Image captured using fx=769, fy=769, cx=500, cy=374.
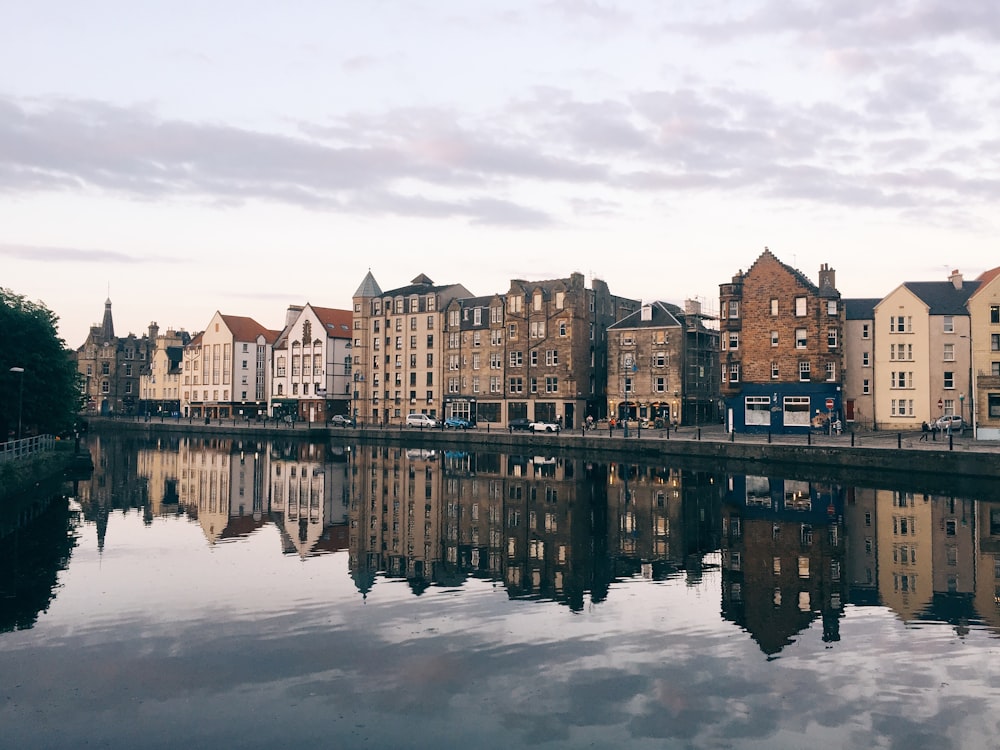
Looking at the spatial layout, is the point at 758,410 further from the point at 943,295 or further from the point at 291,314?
the point at 291,314

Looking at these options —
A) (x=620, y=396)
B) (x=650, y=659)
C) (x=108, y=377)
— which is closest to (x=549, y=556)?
(x=650, y=659)

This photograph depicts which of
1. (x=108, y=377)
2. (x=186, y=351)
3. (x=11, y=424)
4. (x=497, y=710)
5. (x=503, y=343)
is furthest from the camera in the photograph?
(x=108, y=377)

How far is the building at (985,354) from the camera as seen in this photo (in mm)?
70250

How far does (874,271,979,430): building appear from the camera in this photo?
74.1 meters

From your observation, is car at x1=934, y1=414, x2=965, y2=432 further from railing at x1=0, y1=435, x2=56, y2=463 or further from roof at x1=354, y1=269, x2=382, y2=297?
roof at x1=354, y1=269, x2=382, y2=297

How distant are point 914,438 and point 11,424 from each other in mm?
70011

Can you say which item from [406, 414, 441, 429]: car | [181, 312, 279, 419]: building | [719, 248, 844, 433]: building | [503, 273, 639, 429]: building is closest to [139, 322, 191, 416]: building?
[181, 312, 279, 419]: building

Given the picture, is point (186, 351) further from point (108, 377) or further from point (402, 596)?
point (402, 596)

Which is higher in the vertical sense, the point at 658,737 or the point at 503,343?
the point at 503,343

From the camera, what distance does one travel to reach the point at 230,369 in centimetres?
13225

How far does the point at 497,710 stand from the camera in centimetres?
1355

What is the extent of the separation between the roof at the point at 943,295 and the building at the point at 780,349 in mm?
8679

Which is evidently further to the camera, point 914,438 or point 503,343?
point 503,343

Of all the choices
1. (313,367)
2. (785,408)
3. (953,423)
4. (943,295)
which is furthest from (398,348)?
(953,423)
